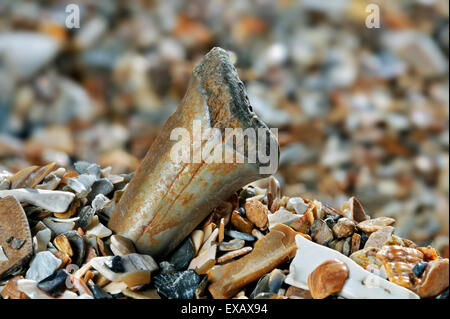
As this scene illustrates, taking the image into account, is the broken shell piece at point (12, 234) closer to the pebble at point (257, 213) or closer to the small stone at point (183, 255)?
the small stone at point (183, 255)

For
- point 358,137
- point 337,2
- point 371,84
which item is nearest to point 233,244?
point 358,137

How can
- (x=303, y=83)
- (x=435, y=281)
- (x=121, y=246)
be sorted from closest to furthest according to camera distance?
(x=435, y=281) → (x=121, y=246) → (x=303, y=83)

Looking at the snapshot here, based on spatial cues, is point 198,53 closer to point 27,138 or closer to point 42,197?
point 27,138

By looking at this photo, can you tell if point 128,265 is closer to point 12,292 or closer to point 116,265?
point 116,265

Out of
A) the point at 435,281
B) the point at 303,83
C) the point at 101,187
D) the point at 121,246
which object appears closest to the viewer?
the point at 435,281

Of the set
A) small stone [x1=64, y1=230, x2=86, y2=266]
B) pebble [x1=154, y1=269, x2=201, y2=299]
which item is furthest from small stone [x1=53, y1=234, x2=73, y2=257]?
pebble [x1=154, y1=269, x2=201, y2=299]

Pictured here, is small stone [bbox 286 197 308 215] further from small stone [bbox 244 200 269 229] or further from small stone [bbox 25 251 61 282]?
small stone [bbox 25 251 61 282]

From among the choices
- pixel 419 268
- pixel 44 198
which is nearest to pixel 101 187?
pixel 44 198

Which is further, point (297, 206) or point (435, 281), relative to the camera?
point (297, 206)
